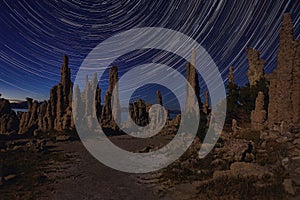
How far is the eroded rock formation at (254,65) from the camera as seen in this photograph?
48.5m

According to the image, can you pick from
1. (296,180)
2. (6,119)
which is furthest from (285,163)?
(6,119)

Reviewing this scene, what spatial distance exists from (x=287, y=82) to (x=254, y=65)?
992 inches

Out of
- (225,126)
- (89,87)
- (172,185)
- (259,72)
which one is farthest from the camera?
(89,87)

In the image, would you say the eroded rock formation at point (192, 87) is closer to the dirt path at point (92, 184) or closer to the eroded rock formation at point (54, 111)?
the eroded rock formation at point (54, 111)

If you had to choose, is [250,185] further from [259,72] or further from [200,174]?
[259,72]

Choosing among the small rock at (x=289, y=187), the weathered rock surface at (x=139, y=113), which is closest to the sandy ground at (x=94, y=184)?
the small rock at (x=289, y=187)

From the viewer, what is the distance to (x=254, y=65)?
1944 inches

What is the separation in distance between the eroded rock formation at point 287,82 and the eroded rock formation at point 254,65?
22231 millimetres

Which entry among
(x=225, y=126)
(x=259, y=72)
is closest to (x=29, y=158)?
(x=225, y=126)

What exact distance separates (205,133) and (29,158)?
72.0ft

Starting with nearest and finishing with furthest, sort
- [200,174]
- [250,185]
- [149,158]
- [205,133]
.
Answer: [250,185]
[200,174]
[149,158]
[205,133]

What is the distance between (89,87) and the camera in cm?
6247

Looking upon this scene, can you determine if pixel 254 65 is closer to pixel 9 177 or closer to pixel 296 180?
pixel 296 180

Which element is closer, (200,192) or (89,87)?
(200,192)
